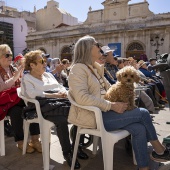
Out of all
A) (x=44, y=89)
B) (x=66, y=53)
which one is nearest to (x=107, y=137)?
(x=44, y=89)

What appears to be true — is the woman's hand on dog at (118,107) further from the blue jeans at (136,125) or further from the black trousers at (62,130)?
the black trousers at (62,130)

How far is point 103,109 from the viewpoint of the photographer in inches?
90.2

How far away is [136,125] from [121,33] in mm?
19092

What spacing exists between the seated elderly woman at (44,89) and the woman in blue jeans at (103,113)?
9.6 inches

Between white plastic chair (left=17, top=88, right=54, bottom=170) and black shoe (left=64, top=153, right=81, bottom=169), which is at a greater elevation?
white plastic chair (left=17, top=88, right=54, bottom=170)

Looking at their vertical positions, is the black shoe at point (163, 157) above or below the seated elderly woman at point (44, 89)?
below

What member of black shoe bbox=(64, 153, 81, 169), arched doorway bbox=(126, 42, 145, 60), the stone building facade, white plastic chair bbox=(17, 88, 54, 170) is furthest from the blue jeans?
arched doorway bbox=(126, 42, 145, 60)

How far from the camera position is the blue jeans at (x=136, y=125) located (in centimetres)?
217

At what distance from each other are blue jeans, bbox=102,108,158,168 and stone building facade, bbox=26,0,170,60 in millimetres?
16313

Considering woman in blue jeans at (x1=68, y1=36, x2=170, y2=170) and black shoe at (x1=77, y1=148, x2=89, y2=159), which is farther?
black shoe at (x1=77, y1=148, x2=89, y2=159)

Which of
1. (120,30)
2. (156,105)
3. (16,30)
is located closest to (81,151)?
(156,105)

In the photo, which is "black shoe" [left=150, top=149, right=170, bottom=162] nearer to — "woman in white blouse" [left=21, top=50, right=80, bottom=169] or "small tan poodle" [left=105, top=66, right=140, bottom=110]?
"small tan poodle" [left=105, top=66, right=140, bottom=110]

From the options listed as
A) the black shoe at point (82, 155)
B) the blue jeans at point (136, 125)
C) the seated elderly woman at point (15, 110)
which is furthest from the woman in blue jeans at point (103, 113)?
the seated elderly woman at point (15, 110)

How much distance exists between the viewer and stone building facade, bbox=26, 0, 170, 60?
18.5m
